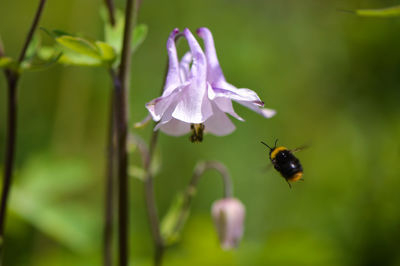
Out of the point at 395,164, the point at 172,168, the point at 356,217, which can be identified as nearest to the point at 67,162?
the point at 172,168

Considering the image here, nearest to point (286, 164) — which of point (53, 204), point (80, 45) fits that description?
point (80, 45)

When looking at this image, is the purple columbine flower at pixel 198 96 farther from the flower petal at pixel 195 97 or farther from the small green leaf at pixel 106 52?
the small green leaf at pixel 106 52

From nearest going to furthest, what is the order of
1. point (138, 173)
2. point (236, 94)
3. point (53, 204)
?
point (236, 94) → point (138, 173) → point (53, 204)

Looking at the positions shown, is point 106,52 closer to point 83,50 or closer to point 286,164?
point 83,50

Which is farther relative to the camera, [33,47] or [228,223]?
[228,223]

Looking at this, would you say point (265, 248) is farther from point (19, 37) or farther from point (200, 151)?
point (19, 37)
